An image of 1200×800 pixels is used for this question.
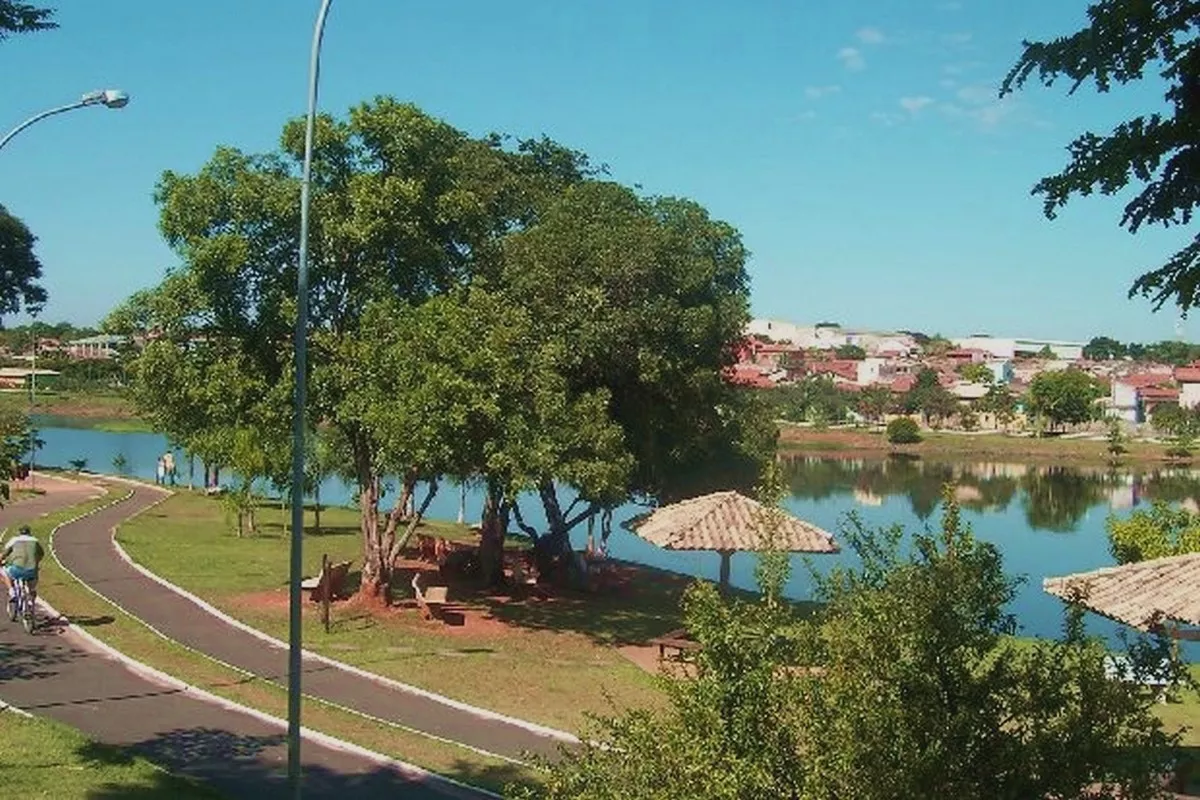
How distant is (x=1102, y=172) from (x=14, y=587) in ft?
46.1

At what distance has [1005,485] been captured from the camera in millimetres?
67875

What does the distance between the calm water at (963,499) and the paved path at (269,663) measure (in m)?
9.51

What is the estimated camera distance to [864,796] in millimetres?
4551

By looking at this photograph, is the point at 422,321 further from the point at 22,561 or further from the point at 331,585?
the point at 22,561

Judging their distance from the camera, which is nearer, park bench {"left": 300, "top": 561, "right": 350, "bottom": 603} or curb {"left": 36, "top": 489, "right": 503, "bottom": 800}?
curb {"left": 36, "top": 489, "right": 503, "bottom": 800}

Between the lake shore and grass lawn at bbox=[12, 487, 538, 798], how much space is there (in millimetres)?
70384

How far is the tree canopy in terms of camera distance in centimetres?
1647

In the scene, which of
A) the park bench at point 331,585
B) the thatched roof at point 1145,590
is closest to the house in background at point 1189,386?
the park bench at point 331,585

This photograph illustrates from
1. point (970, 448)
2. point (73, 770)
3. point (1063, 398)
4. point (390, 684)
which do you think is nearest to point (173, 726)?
point (73, 770)

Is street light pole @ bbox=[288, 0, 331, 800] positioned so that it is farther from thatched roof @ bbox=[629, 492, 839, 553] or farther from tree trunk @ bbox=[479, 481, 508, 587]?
tree trunk @ bbox=[479, 481, 508, 587]

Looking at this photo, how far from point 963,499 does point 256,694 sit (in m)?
50.1

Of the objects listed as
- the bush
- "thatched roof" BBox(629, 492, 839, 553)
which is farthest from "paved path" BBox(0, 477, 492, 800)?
the bush

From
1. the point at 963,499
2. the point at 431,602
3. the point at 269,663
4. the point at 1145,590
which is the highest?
the point at 1145,590

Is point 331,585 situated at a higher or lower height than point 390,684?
higher
